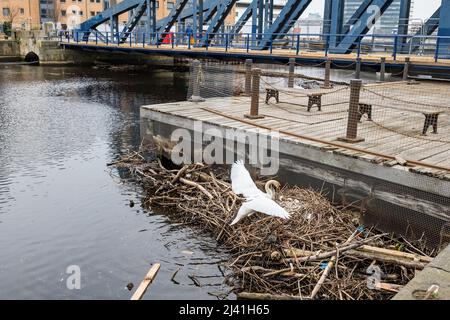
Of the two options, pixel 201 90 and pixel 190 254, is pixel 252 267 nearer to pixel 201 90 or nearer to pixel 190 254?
pixel 190 254

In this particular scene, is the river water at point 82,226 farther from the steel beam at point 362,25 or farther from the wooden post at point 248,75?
the steel beam at point 362,25

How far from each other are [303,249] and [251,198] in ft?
3.67

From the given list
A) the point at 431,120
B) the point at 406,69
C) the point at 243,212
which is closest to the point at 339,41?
the point at 406,69

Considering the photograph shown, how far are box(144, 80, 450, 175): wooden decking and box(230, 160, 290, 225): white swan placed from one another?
164 centimetres

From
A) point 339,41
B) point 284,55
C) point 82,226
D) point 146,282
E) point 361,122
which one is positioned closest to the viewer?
point 146,282

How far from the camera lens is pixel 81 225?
8.43 metres

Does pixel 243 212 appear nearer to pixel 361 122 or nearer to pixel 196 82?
pixel 361 122

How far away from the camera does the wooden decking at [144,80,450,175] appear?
26.4ft

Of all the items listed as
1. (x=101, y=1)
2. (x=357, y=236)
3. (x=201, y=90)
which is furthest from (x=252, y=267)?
(x=101, y=1)

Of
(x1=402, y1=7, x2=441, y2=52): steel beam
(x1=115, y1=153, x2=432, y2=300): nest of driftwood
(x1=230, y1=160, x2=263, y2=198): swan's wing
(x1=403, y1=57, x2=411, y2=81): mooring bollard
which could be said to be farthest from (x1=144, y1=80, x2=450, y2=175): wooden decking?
(x1=402, y1=7, x2=441, y2=52): steel beam

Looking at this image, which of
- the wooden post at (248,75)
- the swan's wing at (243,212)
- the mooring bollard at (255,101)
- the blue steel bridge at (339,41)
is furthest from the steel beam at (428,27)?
the swan's wing at (243,212)

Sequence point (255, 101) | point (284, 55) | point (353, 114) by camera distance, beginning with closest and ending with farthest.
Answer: point (353, 114), point (255, 101), point (284, 55)

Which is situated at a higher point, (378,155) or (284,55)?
(284,55)

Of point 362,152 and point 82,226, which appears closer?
point 362,152
